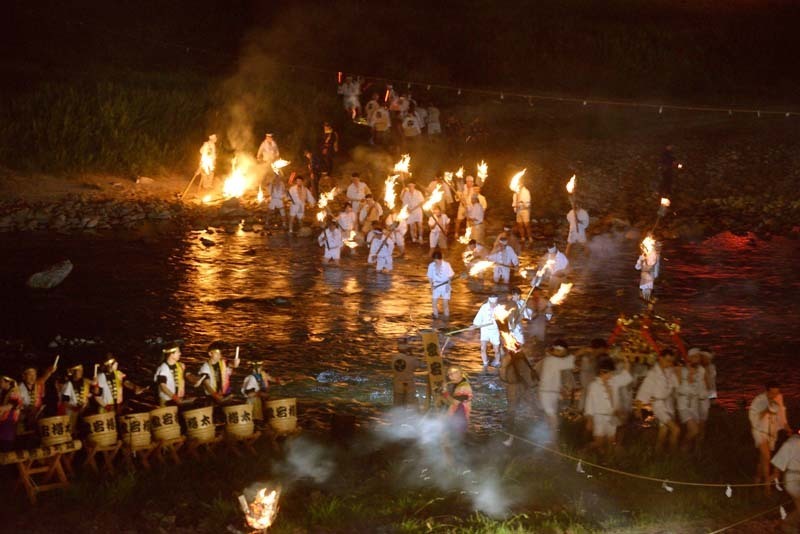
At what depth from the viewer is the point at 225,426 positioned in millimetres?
13195

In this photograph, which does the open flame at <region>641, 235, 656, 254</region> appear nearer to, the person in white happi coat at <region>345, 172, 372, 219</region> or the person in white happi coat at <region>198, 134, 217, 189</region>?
the person in white happi coat at <region>345, 172, 372, 219</region>

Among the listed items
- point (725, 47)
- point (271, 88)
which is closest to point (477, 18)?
point (725, 47)

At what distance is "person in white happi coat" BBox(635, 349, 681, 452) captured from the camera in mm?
13781

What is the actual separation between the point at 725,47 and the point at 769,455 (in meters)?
42.8

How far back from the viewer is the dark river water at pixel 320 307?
16984mm

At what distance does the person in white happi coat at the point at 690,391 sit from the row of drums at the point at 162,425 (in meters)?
5.41

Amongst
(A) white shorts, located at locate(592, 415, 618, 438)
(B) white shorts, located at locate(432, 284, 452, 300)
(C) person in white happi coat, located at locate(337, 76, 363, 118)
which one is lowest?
(A) white shorts, located at locate(592, 415, 618, 438)

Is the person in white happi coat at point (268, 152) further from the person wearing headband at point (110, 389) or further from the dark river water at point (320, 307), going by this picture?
the person wearing headband at point (110, 389)

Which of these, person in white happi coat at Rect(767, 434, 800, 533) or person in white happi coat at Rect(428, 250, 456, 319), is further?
person in white happi coat at Rect(428, 250, 456, 319)

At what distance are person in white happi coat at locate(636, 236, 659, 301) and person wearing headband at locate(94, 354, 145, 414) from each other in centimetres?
1194

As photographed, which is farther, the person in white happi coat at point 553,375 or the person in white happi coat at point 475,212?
the person in white happi coat at point 475,212

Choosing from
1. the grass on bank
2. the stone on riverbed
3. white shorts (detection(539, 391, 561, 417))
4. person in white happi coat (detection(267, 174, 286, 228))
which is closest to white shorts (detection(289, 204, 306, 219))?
person in white happi coat (detection(267, 174, 286, 228))

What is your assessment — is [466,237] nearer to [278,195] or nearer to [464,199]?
[464,199]

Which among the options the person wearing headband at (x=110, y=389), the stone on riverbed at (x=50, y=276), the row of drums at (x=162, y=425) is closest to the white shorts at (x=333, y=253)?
the stone on riverbed at (x=50, y=276)
